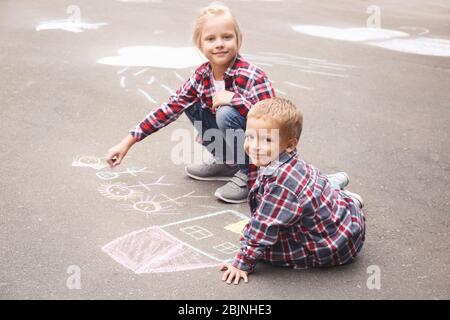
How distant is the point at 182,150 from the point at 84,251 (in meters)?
1.51

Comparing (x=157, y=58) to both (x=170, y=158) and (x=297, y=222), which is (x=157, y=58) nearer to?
(x=170, y=158)

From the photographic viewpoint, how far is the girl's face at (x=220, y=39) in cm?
344

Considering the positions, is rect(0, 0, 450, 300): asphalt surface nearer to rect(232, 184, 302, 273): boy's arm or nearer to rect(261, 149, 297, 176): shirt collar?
rect(232, 184, 302, 273): boy's arm

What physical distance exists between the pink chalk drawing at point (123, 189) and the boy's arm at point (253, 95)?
0.71 meters

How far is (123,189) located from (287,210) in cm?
132

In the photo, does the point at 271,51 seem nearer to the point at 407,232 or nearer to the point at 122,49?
the point at 122,49

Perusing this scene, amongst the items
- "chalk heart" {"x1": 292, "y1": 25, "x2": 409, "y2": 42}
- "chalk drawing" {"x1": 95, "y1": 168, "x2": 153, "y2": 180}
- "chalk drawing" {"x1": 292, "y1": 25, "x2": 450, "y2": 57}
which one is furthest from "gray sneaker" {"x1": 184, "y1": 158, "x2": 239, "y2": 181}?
"chalk heart" {"x1": 292, "y1": 25, "x2": 409, "y2": 42}

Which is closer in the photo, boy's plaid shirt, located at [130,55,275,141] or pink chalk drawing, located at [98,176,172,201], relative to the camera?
boy's plaid shirt, located at [130,55,275,141]

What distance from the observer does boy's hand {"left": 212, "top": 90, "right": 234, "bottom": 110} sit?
11.4ft

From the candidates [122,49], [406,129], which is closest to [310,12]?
[122,49]

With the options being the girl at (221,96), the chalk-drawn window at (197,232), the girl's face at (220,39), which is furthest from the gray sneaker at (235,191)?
the girl's face at (220,39)

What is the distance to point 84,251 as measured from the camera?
2.98 metres

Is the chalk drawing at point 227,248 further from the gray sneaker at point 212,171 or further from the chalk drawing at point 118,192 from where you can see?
the gray sneaker at point 212,171

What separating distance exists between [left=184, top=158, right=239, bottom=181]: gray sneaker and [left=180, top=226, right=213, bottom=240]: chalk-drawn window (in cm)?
69
